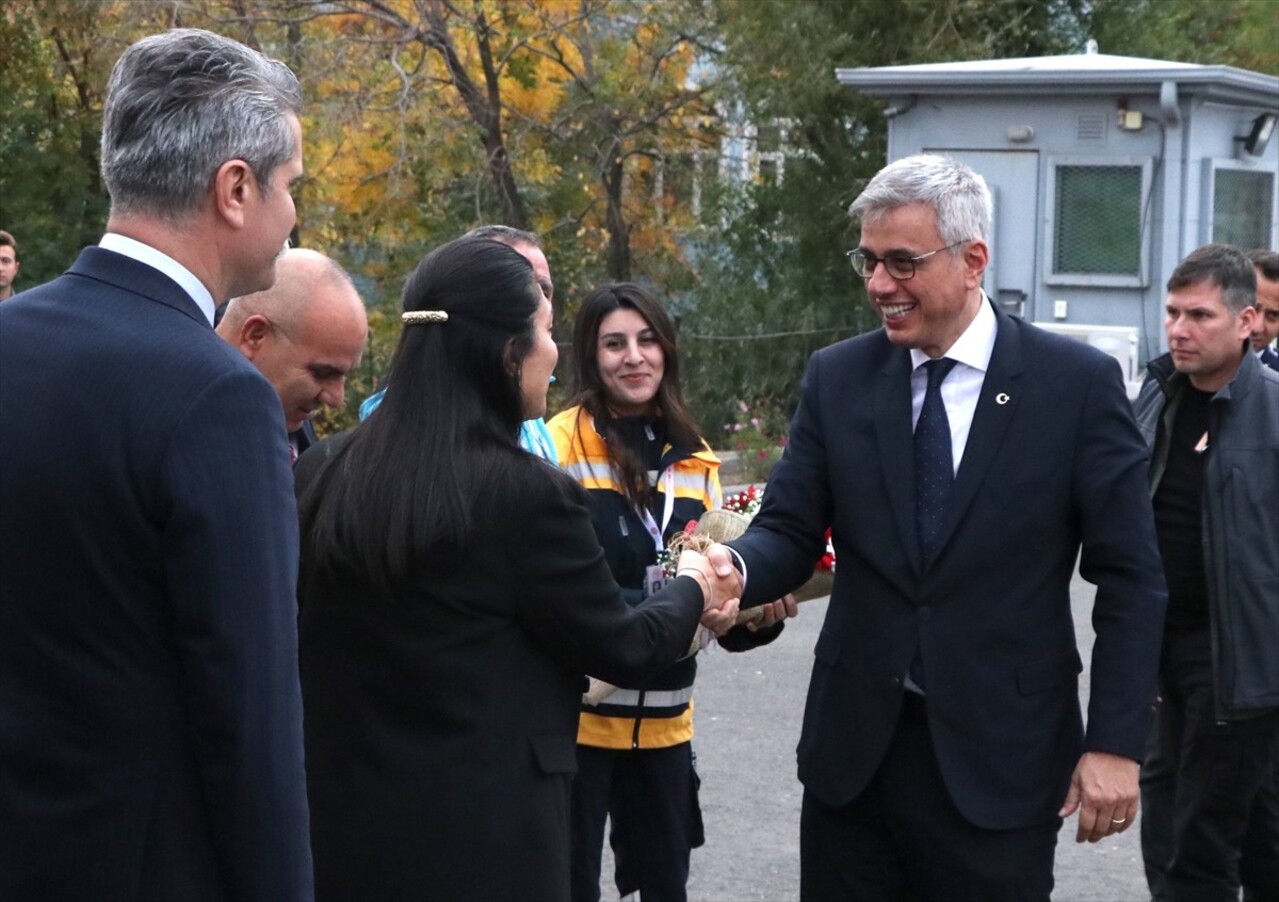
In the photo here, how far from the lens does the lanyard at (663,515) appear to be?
5.17 m

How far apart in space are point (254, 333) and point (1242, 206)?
535 inches

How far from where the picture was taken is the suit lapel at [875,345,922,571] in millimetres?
3960

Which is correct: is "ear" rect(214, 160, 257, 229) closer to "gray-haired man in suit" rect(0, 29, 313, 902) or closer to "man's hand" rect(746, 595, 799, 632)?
"gray-haired man in suit" rect(0, 29, 313, 902)

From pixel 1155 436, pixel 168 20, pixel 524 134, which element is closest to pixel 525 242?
pixel 1155 436

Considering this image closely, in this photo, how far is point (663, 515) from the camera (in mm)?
5227

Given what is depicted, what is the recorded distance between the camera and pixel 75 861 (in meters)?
2.36

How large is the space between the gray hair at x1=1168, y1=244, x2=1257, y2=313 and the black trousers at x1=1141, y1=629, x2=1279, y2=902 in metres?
1.08

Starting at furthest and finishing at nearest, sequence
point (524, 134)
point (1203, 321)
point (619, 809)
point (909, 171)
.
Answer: point (524, 134) → point (1203, 321) → point (619, 809) → point (909, 171)

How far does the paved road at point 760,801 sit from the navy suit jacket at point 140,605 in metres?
4.12

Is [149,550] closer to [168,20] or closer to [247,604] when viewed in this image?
[247,604]

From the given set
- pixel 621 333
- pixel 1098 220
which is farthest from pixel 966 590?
pixel 1098 220

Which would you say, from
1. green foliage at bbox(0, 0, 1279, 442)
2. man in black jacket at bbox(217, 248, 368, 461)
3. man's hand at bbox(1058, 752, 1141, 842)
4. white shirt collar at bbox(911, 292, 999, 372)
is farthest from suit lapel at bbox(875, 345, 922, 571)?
green foliage at bbox(0, 0, 1279, 442)

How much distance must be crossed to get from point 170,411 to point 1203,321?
4156mm

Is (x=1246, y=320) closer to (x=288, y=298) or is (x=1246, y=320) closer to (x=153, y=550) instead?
(x=288, y=298)
